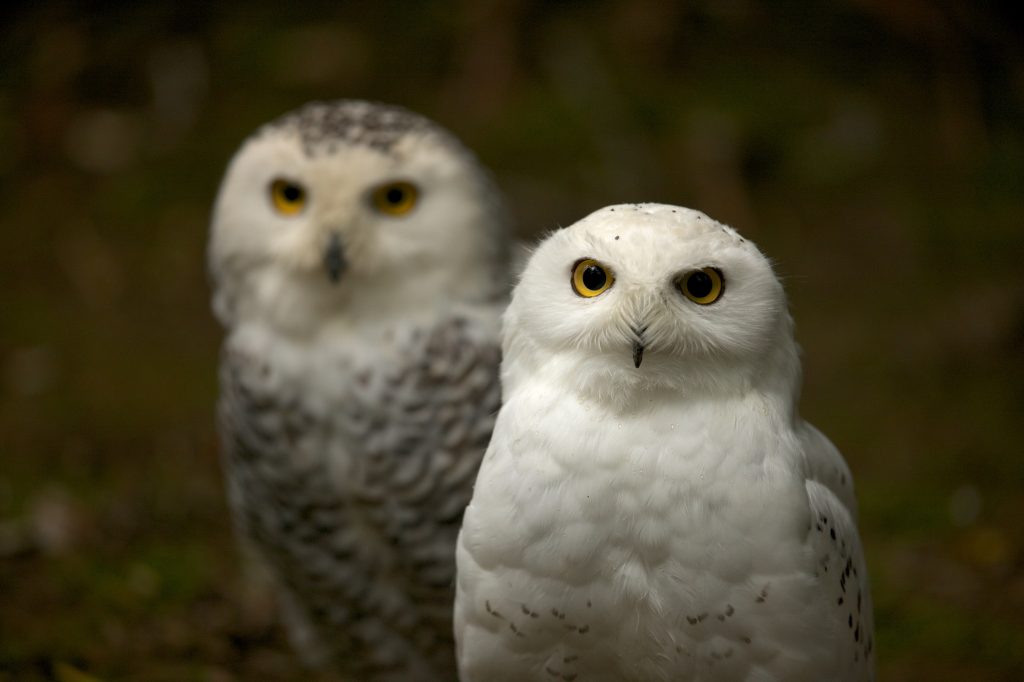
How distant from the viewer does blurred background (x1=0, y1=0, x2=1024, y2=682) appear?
3.79 m

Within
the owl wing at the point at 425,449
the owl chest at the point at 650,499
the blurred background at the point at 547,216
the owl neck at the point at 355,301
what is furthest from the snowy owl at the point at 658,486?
the blurred background at the point at 547,216

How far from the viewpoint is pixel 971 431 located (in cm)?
479

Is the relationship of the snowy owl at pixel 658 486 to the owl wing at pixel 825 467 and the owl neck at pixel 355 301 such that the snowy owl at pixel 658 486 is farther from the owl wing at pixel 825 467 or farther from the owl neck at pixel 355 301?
the owl neck at pixel 355 301

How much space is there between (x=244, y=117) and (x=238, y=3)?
110cm

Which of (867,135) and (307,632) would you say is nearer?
(307,632)

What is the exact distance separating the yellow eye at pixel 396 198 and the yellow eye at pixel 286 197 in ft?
0.56

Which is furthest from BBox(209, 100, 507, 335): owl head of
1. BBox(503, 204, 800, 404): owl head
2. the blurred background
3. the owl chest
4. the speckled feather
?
the blurred background

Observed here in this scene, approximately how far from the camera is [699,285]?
1.83 metres

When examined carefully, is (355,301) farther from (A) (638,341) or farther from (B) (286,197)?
(A) (638,341)

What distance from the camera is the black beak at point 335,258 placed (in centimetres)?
257

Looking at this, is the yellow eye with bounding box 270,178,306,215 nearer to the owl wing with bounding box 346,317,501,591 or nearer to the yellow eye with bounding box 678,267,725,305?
the owl wing with bounding box 346,317,501,591

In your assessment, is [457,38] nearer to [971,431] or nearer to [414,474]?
[971,431]

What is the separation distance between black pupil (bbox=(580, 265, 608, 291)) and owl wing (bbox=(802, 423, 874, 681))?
456 mm

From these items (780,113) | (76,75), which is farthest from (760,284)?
(76,75)
